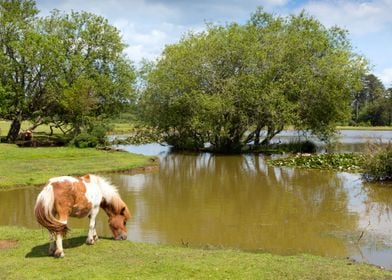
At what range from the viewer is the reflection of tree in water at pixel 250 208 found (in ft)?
38.9

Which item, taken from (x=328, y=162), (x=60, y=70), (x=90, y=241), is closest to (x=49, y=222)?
(x=90, y=241)

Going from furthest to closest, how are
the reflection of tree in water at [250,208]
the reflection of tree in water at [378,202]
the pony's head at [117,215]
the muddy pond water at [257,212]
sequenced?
the reflection of tree in water at [378,202]
the reflection of tree in water at [250,208]
the muddy pond water at [257,212]
the pony's head at [117,215]

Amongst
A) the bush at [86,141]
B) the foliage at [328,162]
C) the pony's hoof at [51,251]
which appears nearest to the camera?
the pony's hoof at [51,251]

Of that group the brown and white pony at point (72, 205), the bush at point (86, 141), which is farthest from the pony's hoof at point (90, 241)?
the bush at point (86, 141)

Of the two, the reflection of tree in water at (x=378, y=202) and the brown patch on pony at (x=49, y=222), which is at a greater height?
the brown patch on pony at (x=49, y=222)

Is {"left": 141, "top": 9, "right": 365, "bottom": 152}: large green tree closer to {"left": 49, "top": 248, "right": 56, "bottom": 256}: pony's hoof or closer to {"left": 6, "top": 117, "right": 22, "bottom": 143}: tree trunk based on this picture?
{"left": 6, "top": 117, "right": 22, "bottom": 143}: tree trunk

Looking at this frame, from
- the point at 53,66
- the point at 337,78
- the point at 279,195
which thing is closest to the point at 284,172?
the point at 279,195

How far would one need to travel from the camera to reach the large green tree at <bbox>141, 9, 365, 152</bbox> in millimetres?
35062

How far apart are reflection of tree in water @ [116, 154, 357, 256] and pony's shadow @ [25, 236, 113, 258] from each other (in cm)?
239

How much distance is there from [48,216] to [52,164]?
Result: 1764 cm

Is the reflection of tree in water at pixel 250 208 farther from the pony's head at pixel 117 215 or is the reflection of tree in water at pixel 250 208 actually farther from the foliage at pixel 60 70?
the foliage at pixel 60 70

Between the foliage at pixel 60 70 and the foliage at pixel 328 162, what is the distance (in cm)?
2011

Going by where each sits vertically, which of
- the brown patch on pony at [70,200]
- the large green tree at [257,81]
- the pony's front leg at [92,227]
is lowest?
the pony's front leg at [92,227]

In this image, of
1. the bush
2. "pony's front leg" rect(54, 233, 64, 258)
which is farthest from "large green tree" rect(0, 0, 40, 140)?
"pony's front leg" rect(54, 233, 64, 258)
